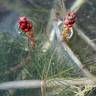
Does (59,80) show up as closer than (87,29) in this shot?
Yes

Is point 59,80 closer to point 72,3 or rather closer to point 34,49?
point 34,49

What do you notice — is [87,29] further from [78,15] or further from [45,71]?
[45,71]

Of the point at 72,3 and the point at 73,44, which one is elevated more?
the point at 72,3

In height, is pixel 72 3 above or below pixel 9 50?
above

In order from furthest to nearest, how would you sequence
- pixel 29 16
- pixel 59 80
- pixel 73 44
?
pixel 29 16 → pixel 73 44 → pixel 59 80

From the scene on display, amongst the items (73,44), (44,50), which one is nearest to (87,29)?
(73,44)

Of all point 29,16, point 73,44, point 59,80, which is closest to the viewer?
point 59,80

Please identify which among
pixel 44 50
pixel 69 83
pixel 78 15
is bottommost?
pixel 69 83

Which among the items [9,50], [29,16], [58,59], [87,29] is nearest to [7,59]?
[9,50]

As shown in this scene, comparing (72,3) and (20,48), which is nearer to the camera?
(20,48)
